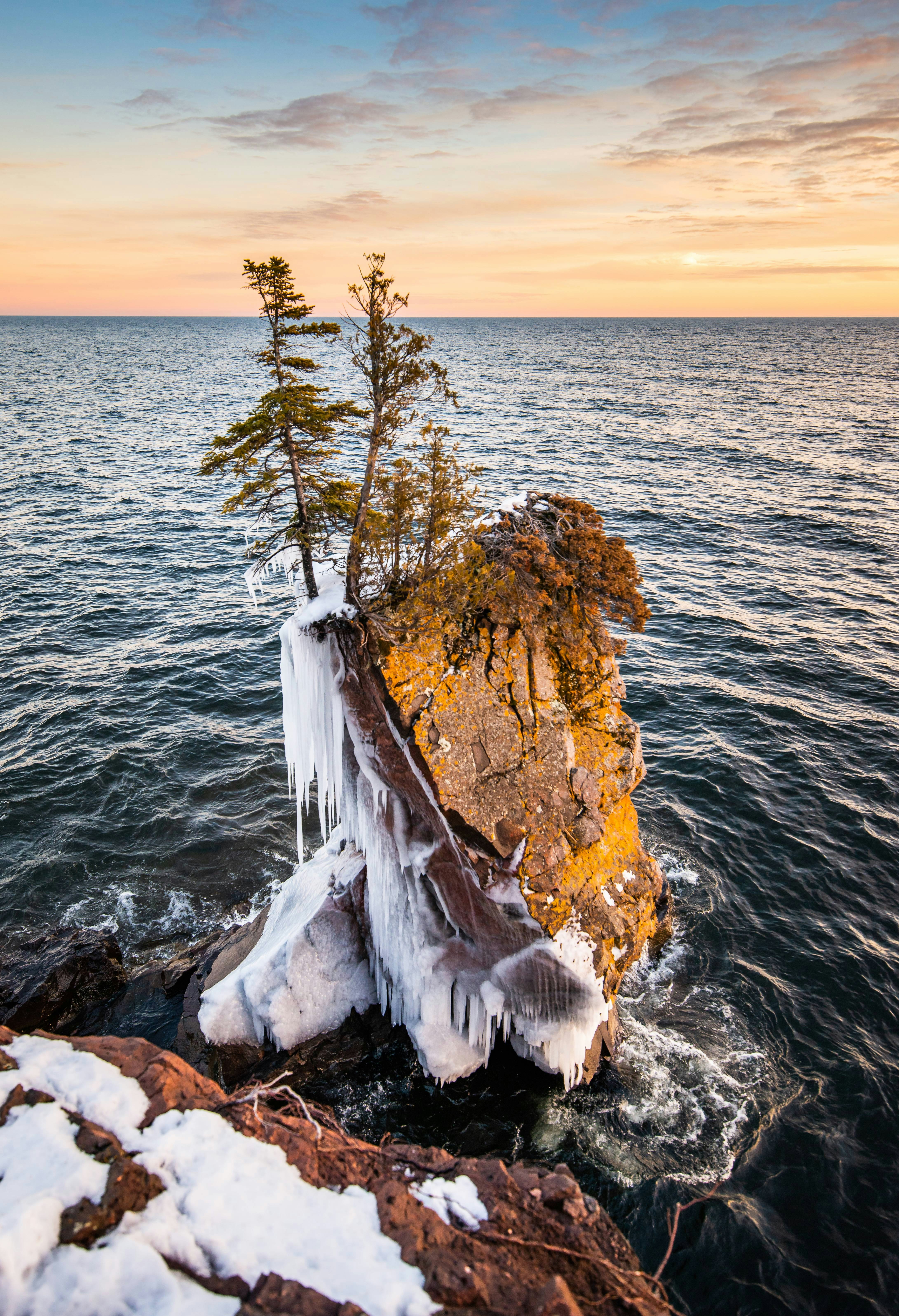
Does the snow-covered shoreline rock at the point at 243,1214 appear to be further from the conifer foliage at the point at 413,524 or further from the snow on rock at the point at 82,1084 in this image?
the conifer foliage at the point at 413,524

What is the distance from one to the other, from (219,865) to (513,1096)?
10120 mm

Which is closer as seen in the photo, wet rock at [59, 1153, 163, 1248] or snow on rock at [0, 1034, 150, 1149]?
wet rock at [59, 1153, 163, 1248]

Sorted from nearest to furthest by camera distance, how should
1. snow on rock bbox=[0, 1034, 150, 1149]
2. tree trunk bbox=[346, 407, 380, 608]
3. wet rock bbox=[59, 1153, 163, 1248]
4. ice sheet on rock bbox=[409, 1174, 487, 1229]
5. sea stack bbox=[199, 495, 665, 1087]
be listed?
wet rock bbox=[59, 1153, 163, 1248] < ice sheet on rock bbox=[409, 1174, 487, 1229] < snow on rock bbox=[0, 1034, 150, 1149] < sea stack bbox=[199, 495, 665, 1087] < tree trunk bbox=[346, 407, 380, 608]

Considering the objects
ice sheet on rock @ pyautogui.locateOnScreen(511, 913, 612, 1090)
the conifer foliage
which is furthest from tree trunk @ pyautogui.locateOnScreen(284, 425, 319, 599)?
ice sheet on rock @ pyautogui.locateOnScreen(511, 913, 612, 1090)

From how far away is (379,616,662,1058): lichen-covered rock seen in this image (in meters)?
11.9

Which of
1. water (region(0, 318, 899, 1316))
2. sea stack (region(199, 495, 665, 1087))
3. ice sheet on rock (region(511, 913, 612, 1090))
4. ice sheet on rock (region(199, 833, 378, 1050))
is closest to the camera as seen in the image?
water (region(0, 318, 899, 1316))

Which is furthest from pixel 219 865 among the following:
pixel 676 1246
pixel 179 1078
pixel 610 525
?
pixel 610 525

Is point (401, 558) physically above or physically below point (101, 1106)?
above

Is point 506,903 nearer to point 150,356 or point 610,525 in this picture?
point 610,525

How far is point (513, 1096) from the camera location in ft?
42.1

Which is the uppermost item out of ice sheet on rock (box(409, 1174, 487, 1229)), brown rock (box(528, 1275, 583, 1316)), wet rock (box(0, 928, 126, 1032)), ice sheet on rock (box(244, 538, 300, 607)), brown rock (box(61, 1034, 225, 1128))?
ice sheet on rock (box(244, 538, 300, 607))

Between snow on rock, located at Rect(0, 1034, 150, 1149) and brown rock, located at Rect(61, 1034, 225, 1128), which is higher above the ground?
snow on rock, located at Rect(0, 1034, 150, 1149)

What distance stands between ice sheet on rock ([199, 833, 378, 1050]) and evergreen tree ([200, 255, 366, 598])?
705cm

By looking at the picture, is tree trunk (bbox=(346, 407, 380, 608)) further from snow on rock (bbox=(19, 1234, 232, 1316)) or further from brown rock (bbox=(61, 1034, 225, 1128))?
snow on rock (bbox=(19, 1234, 232, 1316))
